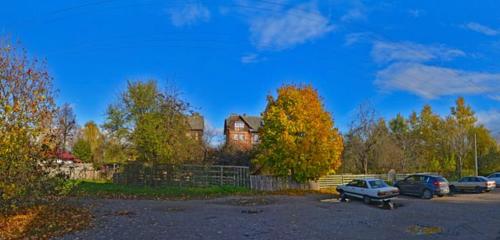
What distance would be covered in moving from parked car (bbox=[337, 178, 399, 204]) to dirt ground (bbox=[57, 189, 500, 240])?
2.10m

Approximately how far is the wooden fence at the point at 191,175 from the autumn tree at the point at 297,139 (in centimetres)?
210

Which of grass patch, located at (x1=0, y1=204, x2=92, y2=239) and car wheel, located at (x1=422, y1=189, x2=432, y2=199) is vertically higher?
grass patch, located at (x1=0, y1=204, x2=92, y2=239)

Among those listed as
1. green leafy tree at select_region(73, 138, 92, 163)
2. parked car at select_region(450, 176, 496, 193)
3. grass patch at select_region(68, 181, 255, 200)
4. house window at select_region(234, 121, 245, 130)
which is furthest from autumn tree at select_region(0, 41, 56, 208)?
house window at select_region(234, 121, 245, 130)

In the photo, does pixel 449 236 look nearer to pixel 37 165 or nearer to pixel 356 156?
pixel 37 165

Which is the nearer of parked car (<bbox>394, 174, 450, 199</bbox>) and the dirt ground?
the dirt ground

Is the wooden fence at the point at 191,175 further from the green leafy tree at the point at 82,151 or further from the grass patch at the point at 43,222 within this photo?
the green leafy tree at the point at 82,151

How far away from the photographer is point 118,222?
518 inches

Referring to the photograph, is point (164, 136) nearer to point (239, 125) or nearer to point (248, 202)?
point (248, 202)

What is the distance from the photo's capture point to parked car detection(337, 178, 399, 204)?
20.6 m

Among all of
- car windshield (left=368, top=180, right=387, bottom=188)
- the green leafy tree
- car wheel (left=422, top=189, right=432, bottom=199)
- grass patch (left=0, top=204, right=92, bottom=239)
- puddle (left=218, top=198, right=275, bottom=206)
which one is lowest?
car wheel (left=422, top=189, right=432, bottom=199)

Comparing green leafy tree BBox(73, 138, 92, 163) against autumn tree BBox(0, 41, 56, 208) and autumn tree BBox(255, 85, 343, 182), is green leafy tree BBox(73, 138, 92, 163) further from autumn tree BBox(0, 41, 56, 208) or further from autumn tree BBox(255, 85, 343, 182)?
autumn tree BBox(0, 41, 56, 208)

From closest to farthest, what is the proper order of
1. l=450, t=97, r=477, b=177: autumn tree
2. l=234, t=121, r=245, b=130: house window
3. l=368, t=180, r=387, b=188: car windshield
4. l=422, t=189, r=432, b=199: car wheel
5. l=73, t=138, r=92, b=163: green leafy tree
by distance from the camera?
1. l=368, t=180, r=387, b=188: car windshield
2. l=422, t=189, r=432, b=199: car wheel
3. l=450, t=97, r=477, b=177: autumn tree
4. l=73, t=138, r=92, b=163: green leafy tree
5. l=234, t=121, r=245, b=130: house window

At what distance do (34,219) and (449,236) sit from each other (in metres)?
13.2

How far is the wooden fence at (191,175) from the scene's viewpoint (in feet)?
94.3
